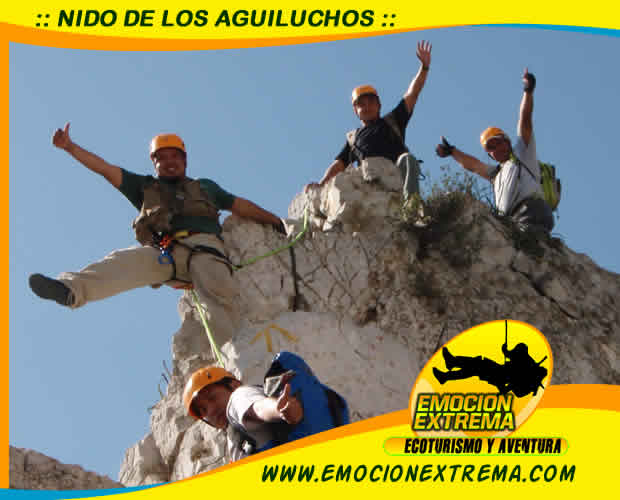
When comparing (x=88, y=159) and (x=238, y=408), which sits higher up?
(x=88, y=159)

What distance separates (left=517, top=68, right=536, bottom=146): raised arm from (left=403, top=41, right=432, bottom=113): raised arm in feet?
3.91

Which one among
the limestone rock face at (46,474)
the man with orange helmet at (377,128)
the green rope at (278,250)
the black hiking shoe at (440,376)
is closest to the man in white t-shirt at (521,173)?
the man with orange helmet at (377,128)

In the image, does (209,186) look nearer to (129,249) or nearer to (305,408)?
(129,249)

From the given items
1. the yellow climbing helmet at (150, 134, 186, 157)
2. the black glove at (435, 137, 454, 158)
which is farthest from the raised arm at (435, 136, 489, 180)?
the yellow climbing helmet at (150, 134, 186, 157)

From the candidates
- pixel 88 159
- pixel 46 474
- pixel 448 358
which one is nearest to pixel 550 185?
pixel 448 358

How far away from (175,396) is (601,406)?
4.16 meters

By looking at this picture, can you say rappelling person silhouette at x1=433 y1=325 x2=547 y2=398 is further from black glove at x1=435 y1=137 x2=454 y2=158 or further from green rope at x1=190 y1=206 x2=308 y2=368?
black glove at x1=435 y1=137 x2=454 y2=158

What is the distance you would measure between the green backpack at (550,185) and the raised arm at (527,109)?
559 mm

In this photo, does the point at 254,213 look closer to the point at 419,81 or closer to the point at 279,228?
the point at 279,228

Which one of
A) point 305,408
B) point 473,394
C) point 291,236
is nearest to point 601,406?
point 473,394

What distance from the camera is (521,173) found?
420 inches

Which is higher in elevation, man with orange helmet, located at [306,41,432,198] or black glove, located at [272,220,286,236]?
man with orange helmet, located at [306,41,432,198]

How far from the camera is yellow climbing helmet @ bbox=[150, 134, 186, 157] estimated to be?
30.5 ft

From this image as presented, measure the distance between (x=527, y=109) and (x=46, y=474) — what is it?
694 cm
